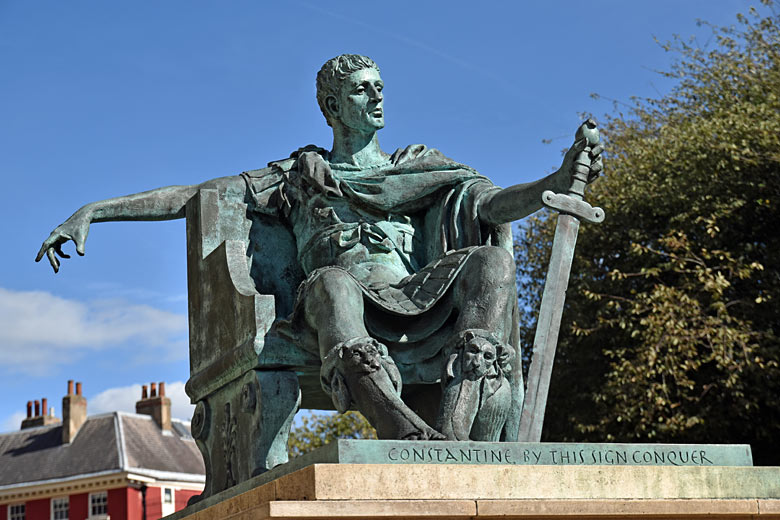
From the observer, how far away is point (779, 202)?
1656 cm

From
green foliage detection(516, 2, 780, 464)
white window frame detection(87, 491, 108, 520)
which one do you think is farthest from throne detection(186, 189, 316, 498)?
white window frame detection(87, 491, 108, 520)

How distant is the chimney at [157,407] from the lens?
44.2m

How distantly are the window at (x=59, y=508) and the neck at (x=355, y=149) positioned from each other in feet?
127

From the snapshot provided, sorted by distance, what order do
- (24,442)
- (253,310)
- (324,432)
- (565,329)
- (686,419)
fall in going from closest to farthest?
1. (253,310)
2. (686,419)
3. (565,329)
4. (324,432)
5. (24,442)

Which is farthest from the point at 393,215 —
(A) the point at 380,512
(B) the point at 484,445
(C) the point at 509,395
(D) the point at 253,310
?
(A) the point at 380,512

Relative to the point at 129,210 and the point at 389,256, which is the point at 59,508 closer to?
the point at 129,210

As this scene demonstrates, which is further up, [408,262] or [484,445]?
[408,262]

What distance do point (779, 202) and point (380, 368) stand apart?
12.8 meters

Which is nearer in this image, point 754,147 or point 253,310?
point 253,310

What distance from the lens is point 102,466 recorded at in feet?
136

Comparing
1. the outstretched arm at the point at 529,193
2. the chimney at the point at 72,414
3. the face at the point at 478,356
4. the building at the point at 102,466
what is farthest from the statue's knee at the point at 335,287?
the chimney at the point at 72,414

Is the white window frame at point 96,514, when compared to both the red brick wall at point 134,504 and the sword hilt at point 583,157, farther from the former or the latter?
the sword hilt at point 583,157

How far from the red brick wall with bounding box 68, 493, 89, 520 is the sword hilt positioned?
128 feet

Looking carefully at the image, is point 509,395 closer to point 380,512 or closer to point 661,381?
point 380,512
